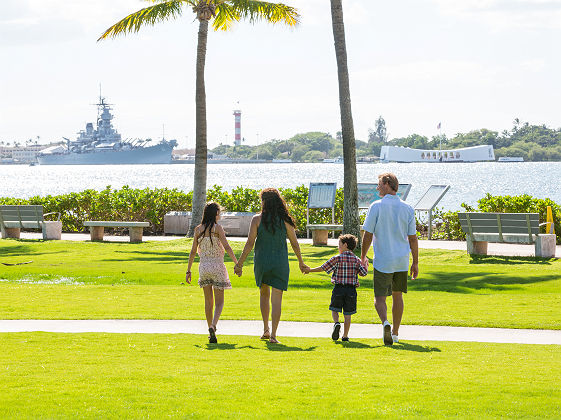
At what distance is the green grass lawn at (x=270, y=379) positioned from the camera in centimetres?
549

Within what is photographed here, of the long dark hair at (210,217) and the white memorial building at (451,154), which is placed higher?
the white memorial building at (451,154)

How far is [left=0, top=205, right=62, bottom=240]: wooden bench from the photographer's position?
22594 millimetres

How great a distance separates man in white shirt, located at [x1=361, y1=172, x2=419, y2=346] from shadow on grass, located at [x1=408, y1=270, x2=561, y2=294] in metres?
4.84

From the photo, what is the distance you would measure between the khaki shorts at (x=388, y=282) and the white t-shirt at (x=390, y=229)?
6 cm

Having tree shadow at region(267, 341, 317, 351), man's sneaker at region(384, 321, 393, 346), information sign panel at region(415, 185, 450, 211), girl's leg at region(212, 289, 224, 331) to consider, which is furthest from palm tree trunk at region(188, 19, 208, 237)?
man's sneaker at region(384, 321, 393, 346)

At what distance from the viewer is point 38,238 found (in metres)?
23.1

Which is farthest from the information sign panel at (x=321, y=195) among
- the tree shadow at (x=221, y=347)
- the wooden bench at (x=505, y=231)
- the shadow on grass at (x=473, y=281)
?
the tree shadow at (x=221, y=347)

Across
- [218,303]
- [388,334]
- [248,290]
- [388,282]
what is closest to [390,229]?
[388,282]

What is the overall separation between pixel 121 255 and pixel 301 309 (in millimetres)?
8239

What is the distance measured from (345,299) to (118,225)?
46.8ft

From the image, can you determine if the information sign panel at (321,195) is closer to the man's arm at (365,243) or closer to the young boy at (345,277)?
the young boy at (345,277)

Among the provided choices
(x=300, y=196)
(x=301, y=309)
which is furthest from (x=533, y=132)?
(x=301, y=309)

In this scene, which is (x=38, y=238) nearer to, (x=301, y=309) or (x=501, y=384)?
(x=301, y=309)

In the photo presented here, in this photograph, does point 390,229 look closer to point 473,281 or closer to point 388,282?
point 388,282
